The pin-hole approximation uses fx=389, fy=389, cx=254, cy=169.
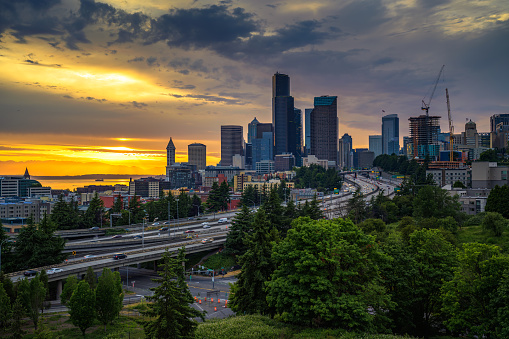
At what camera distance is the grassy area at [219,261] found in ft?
209

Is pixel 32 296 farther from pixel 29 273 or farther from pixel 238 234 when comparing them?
pixel 238 234

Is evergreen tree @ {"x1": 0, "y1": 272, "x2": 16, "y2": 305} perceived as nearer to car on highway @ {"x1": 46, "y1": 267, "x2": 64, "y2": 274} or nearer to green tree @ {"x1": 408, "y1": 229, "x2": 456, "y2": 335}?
car on highway @ {"x1": 46, "y1": 267, "x2": 64, "y2": 274}

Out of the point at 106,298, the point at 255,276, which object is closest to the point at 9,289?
the point at 106,298

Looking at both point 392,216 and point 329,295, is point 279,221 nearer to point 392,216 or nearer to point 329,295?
point 392,216

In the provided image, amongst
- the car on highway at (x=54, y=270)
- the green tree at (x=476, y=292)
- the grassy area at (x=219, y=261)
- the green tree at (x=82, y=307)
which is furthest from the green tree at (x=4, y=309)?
the grassy area at (x=219, y=261)

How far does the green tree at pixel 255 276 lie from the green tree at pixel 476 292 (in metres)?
13.6

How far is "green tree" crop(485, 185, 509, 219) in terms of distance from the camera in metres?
65.4

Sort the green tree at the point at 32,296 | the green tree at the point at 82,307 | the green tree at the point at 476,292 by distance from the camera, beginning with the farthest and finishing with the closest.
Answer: the green tree at the point at 32,296 → the green tree at the point at 82,307 → the green tree at the point at 476,292

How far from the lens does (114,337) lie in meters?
26.6

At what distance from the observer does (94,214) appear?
92438mm

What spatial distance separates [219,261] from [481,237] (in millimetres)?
38990

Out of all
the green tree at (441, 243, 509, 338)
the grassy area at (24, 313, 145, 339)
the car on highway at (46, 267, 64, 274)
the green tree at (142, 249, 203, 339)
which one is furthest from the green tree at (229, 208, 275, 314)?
the car on highway at (46, 267, 64, 274)

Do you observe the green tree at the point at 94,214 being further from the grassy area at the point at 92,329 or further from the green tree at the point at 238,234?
the grassy area at the point at 92,329

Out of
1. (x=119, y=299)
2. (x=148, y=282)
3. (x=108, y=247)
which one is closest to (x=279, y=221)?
(x=148, y=282)
